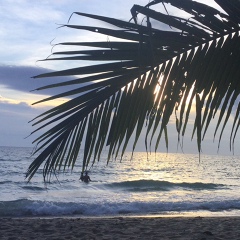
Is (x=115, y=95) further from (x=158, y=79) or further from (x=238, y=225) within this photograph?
(x=238, y=225)

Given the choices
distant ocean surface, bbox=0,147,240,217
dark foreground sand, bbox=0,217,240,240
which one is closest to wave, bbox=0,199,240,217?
distant ocean surface, bbox=0,147,240,217

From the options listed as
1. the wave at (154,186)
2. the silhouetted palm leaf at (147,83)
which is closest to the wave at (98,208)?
the wave at (154,186)

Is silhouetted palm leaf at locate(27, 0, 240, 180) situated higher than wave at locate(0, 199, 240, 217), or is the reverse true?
silhouetted palm leaf at locate(27, 0, 240, 180)

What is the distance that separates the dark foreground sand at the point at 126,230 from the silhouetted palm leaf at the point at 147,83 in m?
8.17

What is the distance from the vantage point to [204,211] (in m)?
19.2

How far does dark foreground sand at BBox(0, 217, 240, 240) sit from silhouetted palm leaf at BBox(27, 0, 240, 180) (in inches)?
322

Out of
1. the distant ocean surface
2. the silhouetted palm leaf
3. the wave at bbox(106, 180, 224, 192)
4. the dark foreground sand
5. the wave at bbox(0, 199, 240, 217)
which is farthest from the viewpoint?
the wave at bbox(106, 180, 224, 192)

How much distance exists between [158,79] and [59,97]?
375 millimetres

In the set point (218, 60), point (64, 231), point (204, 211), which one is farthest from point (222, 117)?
point (204, 211)

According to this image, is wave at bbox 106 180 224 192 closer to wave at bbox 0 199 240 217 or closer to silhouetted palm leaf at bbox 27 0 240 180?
wave at bbox 0 199 240 217

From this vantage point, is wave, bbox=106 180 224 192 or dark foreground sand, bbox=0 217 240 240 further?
wave, bbox=106 180 224 192

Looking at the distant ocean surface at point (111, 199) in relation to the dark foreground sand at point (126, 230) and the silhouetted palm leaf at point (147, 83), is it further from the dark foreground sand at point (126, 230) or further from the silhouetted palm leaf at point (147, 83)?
the silhouetted palm leaf at point (147, 83)

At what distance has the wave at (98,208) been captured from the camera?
18891mm

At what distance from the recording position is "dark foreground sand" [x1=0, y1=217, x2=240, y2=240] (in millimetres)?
9852
